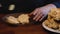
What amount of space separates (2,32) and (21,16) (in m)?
0.21

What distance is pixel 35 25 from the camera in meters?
1.00

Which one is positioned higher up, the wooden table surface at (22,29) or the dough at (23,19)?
the dough at (23,19)

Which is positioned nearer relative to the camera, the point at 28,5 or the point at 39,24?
the point at 39,24

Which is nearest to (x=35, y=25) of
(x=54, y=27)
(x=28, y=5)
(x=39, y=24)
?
(x=39, y=24)

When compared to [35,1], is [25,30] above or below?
below

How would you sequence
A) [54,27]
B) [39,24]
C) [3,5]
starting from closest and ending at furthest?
1. [54,27]
2. [39,24]
3. [3,5]

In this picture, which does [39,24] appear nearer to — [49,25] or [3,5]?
[49,25]

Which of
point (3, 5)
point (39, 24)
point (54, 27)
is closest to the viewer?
point (54, 27)

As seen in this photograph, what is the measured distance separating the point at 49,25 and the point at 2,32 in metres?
0.28

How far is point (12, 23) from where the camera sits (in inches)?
37.7

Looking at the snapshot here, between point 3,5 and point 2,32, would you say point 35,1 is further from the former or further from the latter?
point 2,32

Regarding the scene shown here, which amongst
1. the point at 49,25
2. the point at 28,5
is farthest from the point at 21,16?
the point at 28,5

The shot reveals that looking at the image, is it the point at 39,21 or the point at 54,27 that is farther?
the point at 39,21

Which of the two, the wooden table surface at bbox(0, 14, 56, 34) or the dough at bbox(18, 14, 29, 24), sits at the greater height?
the dough at bbox(18, 14, 29, 24)
